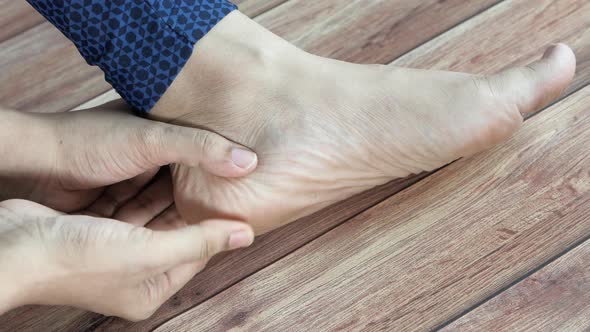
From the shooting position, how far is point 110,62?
2.47 feet

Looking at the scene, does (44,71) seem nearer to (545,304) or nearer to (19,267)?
(19,267)

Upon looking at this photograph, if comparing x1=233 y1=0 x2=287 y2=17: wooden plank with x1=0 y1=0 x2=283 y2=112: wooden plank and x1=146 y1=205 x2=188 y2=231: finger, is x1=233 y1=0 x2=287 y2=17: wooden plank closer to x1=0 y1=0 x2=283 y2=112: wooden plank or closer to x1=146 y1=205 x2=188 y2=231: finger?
x1=0 y1=0 x2=283 y2=112: wooden plank

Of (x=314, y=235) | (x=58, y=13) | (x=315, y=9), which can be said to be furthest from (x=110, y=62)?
(x=315, y=9)

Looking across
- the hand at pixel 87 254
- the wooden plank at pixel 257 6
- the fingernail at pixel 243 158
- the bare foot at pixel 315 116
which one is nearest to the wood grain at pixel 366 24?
the wooden plank at pixel 257 6

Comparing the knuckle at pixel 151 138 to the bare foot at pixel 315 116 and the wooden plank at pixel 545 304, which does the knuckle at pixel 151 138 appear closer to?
the bare foot at pixel 315 116

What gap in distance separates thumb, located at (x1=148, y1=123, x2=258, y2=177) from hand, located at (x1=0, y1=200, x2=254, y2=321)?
8cm

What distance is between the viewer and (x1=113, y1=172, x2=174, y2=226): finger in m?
0.88

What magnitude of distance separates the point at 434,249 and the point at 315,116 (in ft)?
0.83

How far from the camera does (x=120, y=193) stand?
0.91 meters

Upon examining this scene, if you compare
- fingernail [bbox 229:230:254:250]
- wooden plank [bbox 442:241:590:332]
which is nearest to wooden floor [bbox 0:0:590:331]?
wooden plank [bbox 442:241:590:332]

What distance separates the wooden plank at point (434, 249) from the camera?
0.77 meters

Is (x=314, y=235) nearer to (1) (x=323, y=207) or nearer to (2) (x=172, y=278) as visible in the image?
(1) (x=323, y=207)

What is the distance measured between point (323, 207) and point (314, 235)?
5cm

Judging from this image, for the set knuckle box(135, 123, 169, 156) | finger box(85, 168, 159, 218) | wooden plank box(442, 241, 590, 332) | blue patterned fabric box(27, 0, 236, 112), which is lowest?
finger box(85, 168, 159, 218)
